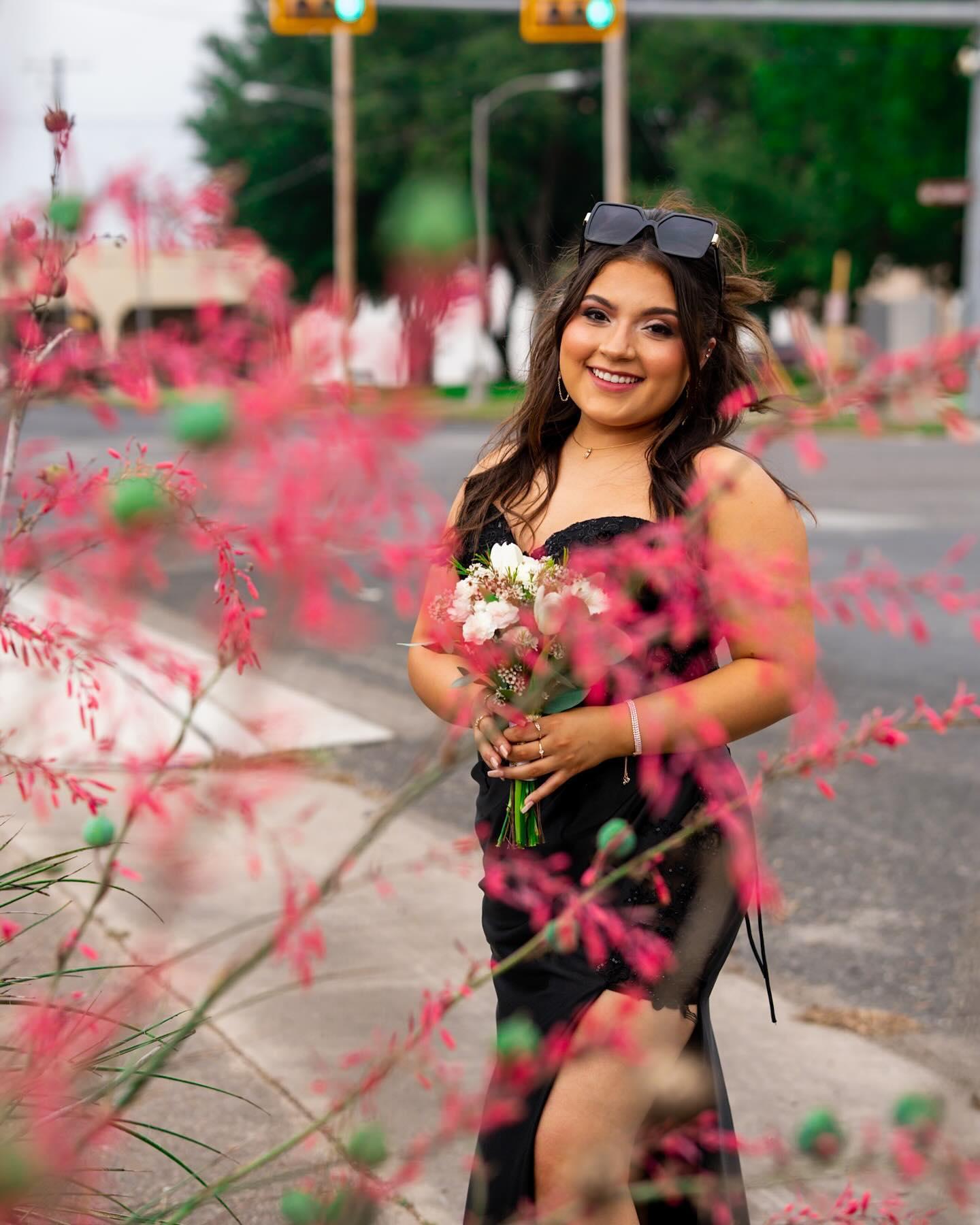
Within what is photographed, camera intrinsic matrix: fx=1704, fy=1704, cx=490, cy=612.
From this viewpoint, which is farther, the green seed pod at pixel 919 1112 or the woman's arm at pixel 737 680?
the woman's arm at pixel 737 680

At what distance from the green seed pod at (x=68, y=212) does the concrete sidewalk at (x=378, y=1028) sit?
159 centimetres

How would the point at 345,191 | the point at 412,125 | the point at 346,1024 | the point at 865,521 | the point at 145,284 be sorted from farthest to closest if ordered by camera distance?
the point at 412,125 → the point at 865,521 → the point at 345,191 → the point at 346,1024 → the point at 145,284

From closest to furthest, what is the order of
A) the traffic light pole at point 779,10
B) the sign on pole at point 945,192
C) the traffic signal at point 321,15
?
the traffic signal at point 321,15, the traffic light pole at point 779,10, the sign on pole at point 945,192

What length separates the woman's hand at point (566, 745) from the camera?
217 cm

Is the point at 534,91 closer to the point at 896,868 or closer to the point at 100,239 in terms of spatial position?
the point at 896,868

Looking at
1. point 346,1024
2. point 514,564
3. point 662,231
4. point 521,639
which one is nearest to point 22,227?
point 521,639

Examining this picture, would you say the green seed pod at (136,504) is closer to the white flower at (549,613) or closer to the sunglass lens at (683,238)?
the white flower at (549,613)

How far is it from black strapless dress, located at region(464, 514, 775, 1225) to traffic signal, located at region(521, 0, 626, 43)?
43.0ft

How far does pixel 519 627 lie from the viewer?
5.38 ft

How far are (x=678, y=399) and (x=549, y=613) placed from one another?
1.20m

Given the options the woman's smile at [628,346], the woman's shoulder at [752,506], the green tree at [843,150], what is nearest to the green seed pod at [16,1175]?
the woman's shoulder at [752,506]

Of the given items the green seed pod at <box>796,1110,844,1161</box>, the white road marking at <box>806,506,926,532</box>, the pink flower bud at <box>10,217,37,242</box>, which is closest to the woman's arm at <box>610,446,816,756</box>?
the green seed pod at <box>796,1110,844,1161</box>

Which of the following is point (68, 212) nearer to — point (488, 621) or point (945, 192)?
point (488, 621)

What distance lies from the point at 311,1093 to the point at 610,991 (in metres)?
1.42
